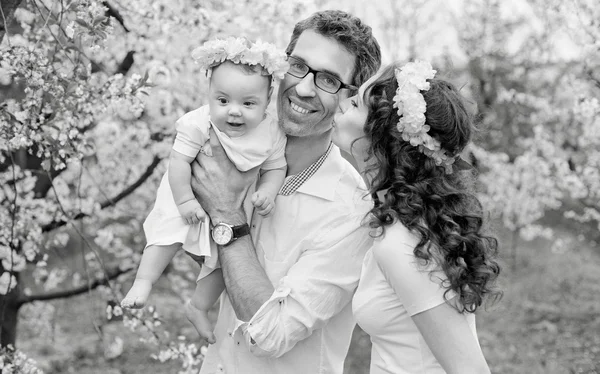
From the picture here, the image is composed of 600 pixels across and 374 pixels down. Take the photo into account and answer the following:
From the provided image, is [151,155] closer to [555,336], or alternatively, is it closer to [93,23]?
[93,23]

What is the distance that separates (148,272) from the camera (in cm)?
249

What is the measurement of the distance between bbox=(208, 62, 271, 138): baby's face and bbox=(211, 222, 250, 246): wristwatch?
33 centimetres

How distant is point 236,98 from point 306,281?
676 millimetres

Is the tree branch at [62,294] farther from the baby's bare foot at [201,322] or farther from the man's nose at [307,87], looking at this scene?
the man's nose at [307,87]

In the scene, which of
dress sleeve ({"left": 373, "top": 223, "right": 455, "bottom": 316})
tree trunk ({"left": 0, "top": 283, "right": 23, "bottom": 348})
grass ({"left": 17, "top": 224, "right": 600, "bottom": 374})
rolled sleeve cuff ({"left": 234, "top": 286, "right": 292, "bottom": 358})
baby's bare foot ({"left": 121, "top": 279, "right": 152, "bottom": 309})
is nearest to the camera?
dress sleeve ({"left": 373, "top": 223, "right": 455, "bottom": 316})

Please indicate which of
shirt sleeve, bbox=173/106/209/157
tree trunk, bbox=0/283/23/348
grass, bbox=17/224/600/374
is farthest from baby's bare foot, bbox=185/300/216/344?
grass, bbox=17/224/600/374

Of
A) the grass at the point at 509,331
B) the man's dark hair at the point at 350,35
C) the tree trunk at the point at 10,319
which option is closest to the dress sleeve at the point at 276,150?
the man's dark hair at the point at 350,35

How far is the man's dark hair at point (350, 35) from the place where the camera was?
102 inches

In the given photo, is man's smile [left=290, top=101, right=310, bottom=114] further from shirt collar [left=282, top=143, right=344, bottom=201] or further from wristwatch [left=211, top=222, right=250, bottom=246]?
wristwatch [left=211, top=222, right=250, bottom=246]

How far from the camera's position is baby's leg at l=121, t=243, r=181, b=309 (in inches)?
94.9

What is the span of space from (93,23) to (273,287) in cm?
106

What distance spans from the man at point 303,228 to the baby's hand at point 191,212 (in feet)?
0.17

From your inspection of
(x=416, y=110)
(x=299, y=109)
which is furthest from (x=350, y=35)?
(x=416, y=110)

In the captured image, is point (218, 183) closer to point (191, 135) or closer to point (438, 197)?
point (191, 135)
